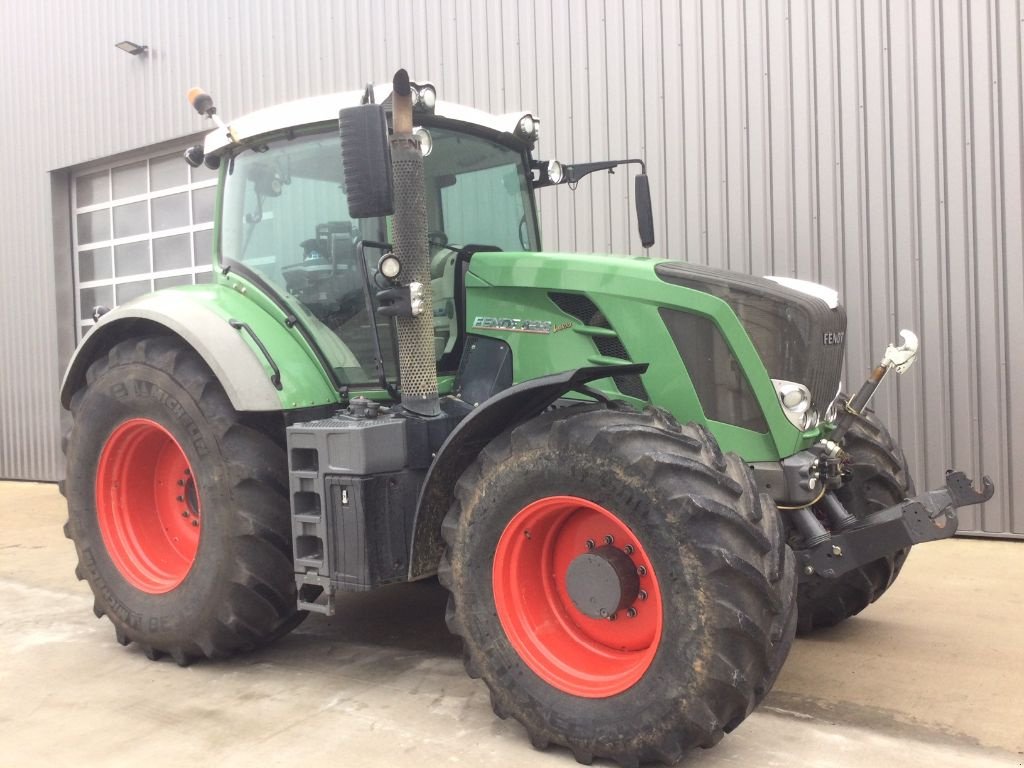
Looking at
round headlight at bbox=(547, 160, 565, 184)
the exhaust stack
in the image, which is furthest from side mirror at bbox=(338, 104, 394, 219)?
round headlight at bbox=(547, 160, 565, 184)

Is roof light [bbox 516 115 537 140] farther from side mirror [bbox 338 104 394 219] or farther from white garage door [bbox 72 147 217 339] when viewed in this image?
white garage door [bbox 72 147 217 339]

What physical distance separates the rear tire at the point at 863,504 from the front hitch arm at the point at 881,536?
48cm

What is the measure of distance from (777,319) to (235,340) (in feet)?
7.14

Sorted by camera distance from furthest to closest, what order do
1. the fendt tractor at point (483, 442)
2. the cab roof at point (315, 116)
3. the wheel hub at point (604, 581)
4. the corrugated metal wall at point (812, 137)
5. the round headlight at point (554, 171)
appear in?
the corrugated metal wall at point (812, 137), the round headlight at point (554, 171), the cab roof at point (315, 116), the wheel hub at point (604, 581), the fendt tractor at point (483, 442)

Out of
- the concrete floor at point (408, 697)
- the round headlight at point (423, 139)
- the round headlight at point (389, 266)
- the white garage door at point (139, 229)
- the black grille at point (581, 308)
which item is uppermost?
the white garage door at point (139, 229)

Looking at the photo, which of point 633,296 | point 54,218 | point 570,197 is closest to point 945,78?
point 570,197

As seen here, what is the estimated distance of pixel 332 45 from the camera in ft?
29.1

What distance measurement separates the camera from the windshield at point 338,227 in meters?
3.99

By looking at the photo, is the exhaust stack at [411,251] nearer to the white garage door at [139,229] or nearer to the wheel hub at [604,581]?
the wheel hub at [604,581]

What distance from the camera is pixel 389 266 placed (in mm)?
3562

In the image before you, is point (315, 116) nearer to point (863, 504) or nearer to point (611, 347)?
point (611, 347)

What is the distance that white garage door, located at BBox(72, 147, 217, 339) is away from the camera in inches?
398

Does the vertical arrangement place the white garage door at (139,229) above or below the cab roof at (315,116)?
above

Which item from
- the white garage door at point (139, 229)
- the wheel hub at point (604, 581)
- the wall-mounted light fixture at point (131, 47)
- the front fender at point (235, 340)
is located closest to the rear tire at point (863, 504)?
the wheel hub at point (604, 581)
